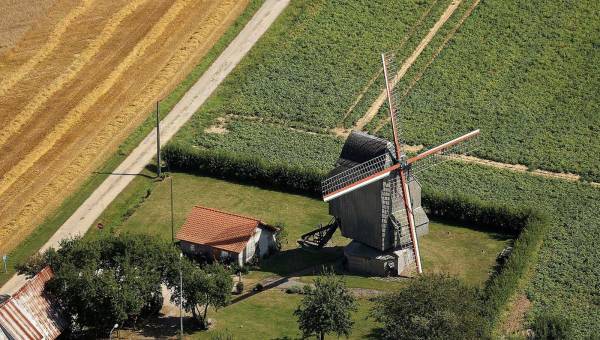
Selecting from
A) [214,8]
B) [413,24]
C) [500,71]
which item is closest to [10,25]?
[214,8]

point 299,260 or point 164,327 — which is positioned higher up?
point 299,260

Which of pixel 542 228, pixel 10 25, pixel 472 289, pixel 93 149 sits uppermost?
pixel 10 25

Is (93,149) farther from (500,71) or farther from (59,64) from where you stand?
(500,71)

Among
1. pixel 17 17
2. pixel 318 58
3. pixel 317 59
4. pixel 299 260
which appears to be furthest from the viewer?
pixel 17 17

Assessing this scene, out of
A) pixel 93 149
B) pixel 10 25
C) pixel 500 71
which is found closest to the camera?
pixel 93 149

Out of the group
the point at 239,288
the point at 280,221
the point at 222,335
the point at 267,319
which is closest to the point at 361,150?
the point at 280,221

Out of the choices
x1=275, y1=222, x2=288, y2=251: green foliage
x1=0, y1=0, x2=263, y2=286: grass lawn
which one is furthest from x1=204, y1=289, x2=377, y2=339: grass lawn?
x1=0, y1=0, x2=263, y2=286: grass lawn

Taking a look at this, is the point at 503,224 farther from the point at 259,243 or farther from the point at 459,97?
the point at 459,97
